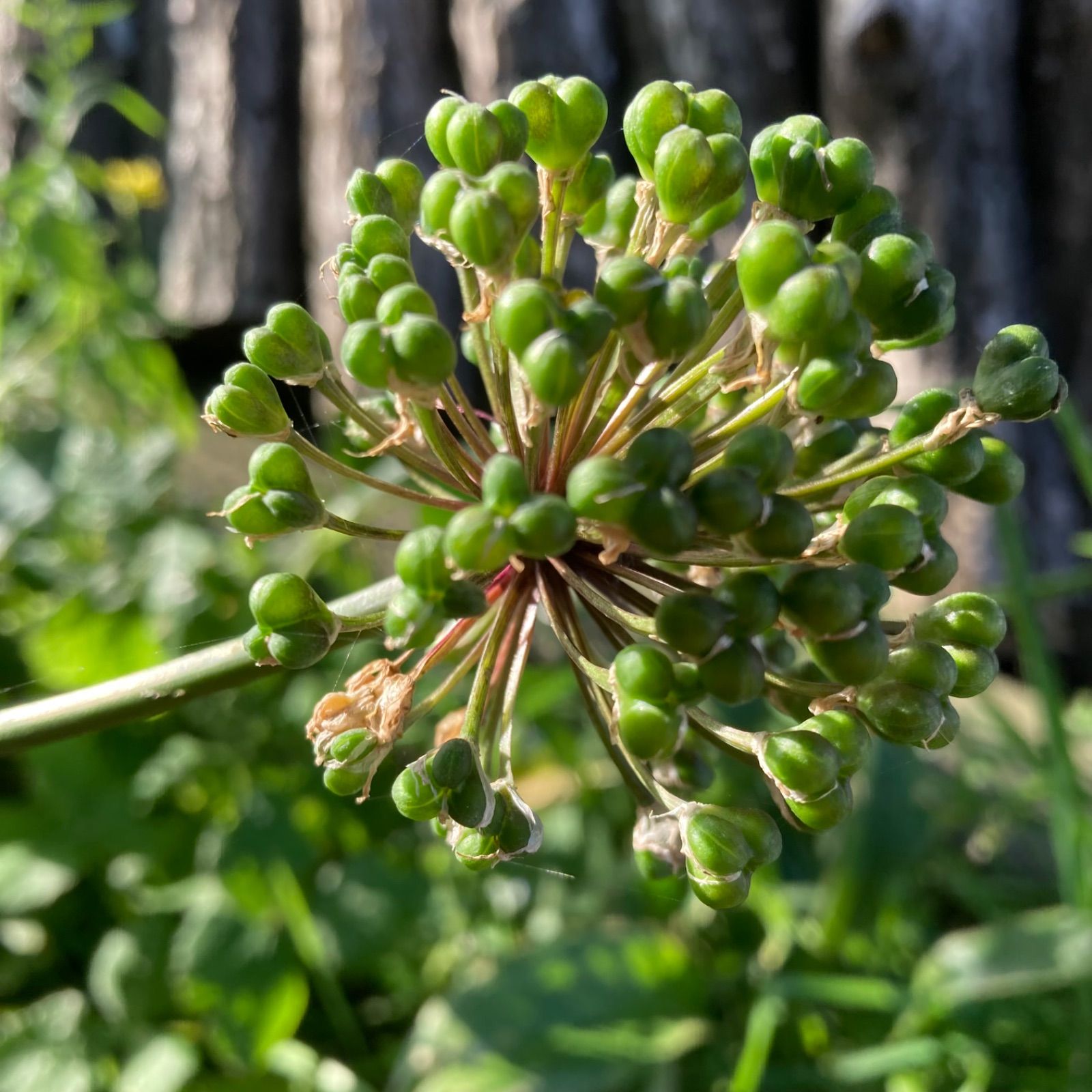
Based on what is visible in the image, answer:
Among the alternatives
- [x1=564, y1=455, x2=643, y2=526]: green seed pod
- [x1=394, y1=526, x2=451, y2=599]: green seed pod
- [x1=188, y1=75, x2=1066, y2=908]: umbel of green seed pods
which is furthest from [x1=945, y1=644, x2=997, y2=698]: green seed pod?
[x1=394, y1=526, x2=451, y2=599]: green seed pod

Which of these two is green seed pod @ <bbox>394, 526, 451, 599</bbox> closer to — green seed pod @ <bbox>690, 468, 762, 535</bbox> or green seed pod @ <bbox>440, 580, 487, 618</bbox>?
green seed pod @ <bbox>440, 580, 487, 618</bbox>

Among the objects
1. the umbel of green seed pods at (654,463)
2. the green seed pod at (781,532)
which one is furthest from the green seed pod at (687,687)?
the green seed pod at (781,532)

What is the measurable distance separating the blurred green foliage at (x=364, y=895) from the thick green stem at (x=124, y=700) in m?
0.97

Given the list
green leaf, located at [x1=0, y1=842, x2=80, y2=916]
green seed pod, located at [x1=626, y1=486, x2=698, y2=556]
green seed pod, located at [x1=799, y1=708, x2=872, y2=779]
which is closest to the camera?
green seed pod, located at [x1=626, y1=486, x2=698, y2=556]

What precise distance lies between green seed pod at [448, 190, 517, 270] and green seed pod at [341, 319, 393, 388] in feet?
0.31

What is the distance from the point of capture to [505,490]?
2.20ft

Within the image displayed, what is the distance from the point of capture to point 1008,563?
5.28 feet

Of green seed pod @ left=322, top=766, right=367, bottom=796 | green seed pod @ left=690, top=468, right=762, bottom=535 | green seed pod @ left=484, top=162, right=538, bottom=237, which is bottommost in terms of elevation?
green seed pod @ left=322, top=766, right=367, bottom=796

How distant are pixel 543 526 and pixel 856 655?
0.86 feet

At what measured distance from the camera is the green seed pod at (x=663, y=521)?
65 cm

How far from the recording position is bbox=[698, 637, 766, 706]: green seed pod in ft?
2.19

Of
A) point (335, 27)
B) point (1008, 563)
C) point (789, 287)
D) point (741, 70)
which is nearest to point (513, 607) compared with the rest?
point (789, 287)

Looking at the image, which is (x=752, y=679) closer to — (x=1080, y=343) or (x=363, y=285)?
(x=363, y=285)

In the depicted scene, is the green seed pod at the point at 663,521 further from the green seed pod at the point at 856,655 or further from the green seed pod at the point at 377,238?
the green seed pod at the point at 377,238
